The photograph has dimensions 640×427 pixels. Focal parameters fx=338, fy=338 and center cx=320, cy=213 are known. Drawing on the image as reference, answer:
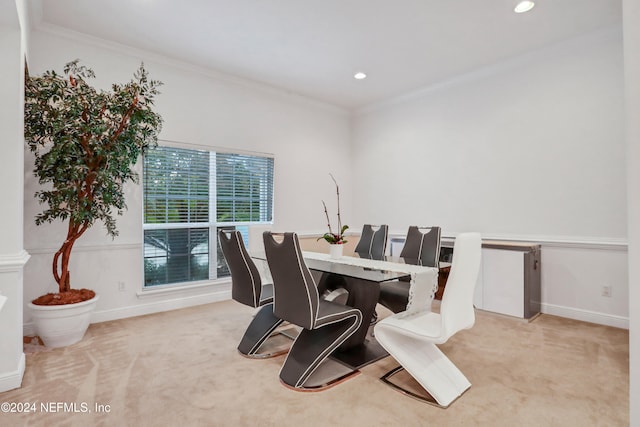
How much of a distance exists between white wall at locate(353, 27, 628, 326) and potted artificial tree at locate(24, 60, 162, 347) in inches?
143

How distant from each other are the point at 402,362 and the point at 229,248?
61.3 inches

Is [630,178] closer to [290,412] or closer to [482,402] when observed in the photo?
[482,402]

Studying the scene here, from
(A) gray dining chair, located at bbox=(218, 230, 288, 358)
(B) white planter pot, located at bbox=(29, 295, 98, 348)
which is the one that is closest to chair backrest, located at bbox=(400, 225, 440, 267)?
(A) gray dining chair, located at bbox=(218, 230, 288, 358)

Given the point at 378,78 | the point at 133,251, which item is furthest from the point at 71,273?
the point at 378,78

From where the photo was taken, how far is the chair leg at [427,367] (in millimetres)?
2031

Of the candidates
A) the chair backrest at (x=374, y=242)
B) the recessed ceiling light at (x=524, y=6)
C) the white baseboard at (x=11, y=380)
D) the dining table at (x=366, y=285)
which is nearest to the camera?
the white baseboard at (x=11, y=380)

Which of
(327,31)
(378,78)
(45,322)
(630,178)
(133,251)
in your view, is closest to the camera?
(630,178)

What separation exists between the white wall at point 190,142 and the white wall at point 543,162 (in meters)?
1.35

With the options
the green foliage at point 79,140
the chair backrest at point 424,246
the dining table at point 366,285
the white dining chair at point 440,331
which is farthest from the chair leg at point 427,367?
the green foliage at point 79,140

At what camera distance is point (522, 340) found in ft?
9.89

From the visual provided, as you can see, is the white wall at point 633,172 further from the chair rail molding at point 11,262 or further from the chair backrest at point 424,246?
the chair rail molding at point 11,262

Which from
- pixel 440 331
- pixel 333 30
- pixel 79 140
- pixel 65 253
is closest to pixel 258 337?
pixel 440 331

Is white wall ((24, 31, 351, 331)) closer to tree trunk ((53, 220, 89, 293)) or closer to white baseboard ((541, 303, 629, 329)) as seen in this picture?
tree trunk ((53, 220, 89, 293))

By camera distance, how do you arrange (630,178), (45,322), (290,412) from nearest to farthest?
(630,178) → (290,412) → (45,322)
